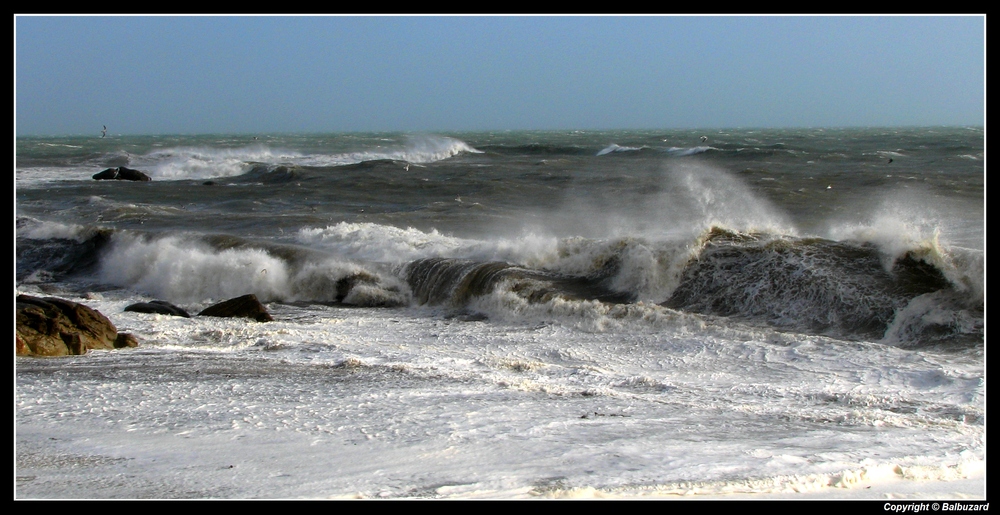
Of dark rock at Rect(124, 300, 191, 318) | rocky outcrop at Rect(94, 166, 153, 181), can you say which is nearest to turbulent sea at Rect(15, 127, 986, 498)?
dark rock at Rect(124, 300, 191, 318)

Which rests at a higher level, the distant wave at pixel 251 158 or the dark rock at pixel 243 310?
the distant wave at pixel 251 158

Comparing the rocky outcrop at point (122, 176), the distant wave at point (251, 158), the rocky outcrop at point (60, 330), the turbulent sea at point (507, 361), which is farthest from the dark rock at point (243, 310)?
the distant wave at point (251, 158)

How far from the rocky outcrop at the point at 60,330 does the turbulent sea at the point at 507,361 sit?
0.26 meters

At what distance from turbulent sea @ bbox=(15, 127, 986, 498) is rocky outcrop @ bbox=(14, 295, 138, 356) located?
0.85ft

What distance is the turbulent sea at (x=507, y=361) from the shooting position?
207 inches

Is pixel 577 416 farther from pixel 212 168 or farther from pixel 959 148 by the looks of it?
pixel 959 148

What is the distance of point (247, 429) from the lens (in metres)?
5.96

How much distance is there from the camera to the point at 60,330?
27.3 feet

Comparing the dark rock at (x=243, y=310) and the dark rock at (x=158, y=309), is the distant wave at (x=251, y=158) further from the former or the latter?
the dark rock at (x=243, y=310)

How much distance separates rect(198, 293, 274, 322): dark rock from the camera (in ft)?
34.3

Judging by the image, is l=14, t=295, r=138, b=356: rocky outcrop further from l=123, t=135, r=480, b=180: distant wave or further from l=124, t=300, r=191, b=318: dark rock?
l=123, t=135, r=480, b=180: distant wave

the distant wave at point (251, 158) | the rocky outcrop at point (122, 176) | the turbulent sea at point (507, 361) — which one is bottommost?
the turbulent sea at point (507, 361)

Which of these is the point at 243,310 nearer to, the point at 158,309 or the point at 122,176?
the point at 158,309
